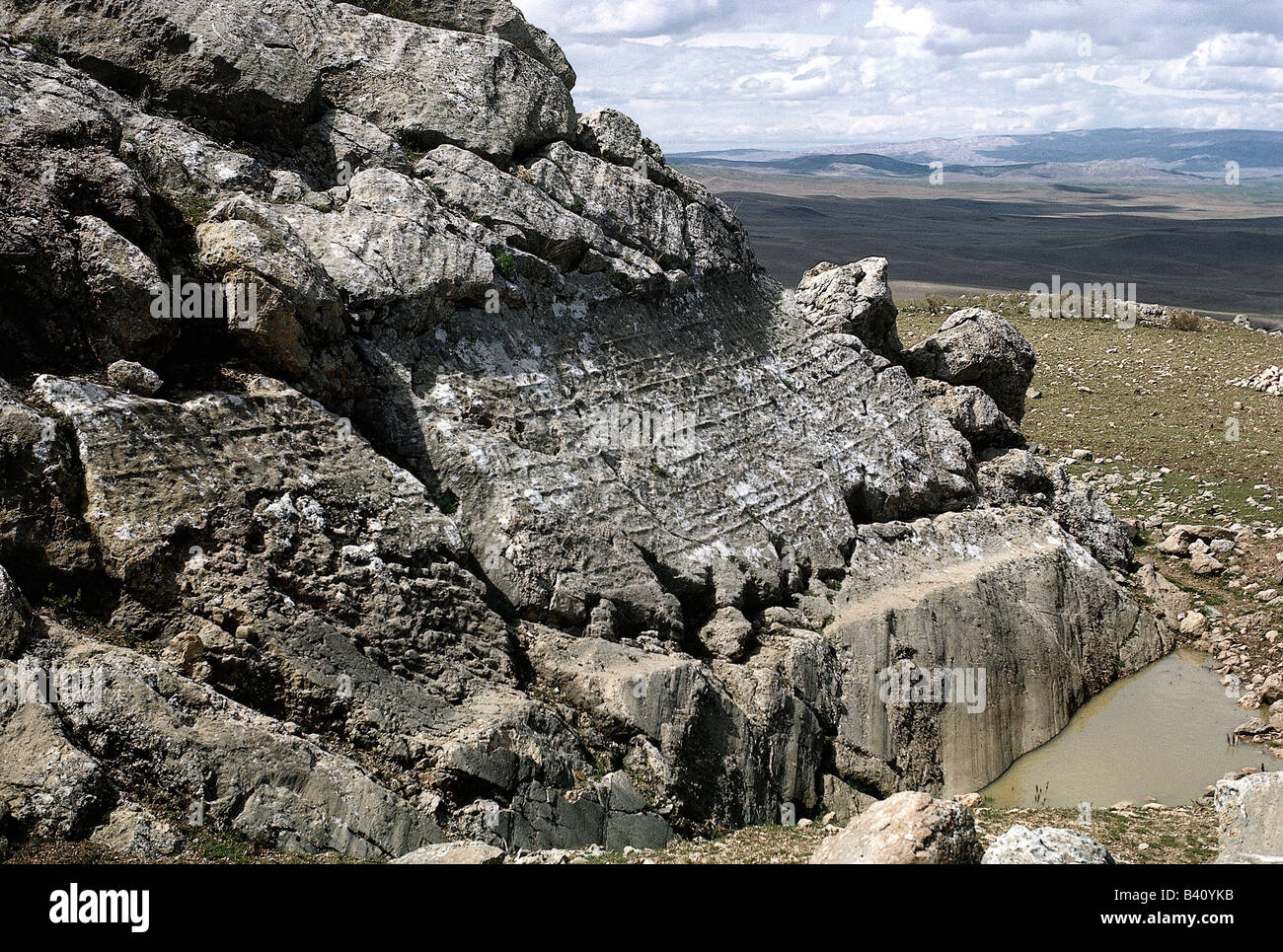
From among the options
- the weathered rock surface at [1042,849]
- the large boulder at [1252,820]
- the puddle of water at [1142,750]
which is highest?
the weathered rock surface at [1042,849]

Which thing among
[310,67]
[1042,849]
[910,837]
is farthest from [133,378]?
[1042,849]

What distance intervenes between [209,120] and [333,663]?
882 cm

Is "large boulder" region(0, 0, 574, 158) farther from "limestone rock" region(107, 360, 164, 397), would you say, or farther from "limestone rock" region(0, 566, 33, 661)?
"limestone rock" region(0, 566, 33, 661)

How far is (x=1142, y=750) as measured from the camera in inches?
610

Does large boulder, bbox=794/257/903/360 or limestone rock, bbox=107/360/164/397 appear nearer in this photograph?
limestone rock, bbox=107/360/164/397

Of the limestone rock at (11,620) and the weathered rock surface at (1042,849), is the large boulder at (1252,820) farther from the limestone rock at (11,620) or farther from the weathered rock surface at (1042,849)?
the limestone rock at (11,620)

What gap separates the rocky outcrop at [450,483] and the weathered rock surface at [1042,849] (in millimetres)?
4003

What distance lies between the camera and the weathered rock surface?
8.05 meters

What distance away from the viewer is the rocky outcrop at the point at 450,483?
9.46m

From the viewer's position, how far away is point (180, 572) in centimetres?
988

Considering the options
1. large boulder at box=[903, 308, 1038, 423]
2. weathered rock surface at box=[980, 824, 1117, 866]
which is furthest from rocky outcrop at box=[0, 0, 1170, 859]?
weathered rock surface at box=[980, 824, 1117, 866]

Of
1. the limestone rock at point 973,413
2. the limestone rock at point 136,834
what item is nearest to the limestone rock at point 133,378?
the limestone rock at point 136,834

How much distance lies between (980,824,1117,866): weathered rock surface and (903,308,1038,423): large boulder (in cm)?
1356
